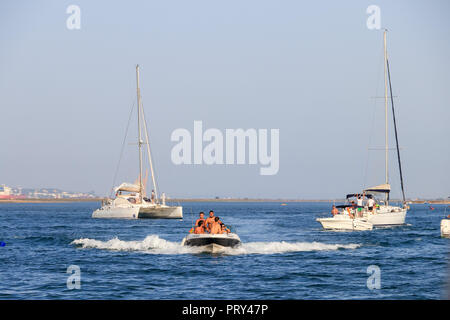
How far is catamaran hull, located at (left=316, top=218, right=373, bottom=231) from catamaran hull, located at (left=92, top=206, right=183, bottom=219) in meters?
33.6

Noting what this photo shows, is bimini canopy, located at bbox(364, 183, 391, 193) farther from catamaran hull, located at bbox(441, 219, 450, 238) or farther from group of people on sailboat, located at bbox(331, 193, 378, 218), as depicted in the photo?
catamaran hull, located at bbox(441, 219, 450, 238)

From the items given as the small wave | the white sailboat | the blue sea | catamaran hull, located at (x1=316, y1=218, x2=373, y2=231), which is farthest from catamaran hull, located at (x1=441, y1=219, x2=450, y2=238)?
the white sailboat

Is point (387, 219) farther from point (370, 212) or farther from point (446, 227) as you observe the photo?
point (446, 227)

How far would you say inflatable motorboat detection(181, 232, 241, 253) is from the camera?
30234 millimetres

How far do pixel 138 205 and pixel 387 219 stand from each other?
127 feet

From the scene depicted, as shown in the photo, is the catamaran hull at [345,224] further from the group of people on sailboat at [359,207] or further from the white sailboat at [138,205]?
the white sailboat at [138,205]

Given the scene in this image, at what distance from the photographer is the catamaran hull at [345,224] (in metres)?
51.9

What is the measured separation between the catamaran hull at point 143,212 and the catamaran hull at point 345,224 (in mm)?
33587

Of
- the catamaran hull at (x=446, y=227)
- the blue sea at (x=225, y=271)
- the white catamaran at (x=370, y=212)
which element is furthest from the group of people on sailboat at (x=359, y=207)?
the blue sea at (x=225, y=271)
